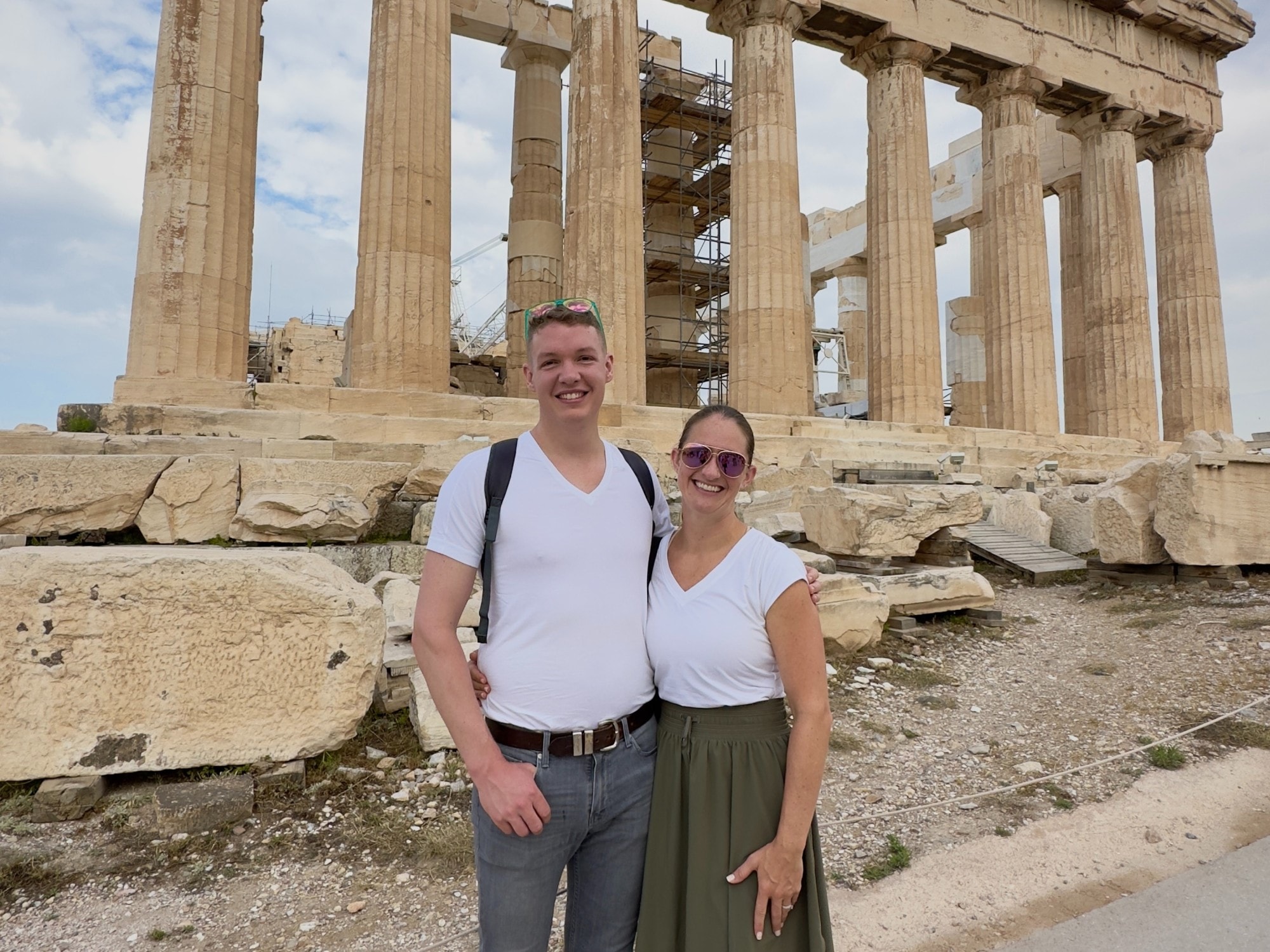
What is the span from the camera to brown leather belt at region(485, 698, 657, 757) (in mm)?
1595

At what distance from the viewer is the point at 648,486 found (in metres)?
1.88

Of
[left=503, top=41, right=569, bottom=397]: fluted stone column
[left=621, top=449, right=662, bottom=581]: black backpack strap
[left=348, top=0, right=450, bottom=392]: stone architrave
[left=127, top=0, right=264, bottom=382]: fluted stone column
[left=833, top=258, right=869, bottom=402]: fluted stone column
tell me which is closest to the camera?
[left=621, top=449, right=662, bottom=581]: black backpack strap

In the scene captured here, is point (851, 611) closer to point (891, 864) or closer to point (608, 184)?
point (891, 864)

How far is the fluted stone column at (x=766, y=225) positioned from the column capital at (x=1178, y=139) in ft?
40.7

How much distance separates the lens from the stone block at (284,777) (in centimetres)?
341

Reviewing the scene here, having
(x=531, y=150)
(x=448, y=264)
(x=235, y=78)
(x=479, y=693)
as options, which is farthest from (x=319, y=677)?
(x=531, y=150)

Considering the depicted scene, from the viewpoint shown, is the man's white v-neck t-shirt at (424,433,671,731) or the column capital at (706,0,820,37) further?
the column capital at (706,0,820,37)

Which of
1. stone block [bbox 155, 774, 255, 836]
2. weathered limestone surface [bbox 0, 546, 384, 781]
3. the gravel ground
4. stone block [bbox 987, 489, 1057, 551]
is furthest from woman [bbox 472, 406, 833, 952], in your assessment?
stone block [bbox 987, 489, 1057, 551]

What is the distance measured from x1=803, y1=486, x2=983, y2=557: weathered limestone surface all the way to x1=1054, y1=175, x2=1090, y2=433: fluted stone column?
15692 mm

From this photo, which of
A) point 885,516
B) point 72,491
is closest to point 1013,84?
point 885,516

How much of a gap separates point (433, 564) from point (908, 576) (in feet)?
20.1

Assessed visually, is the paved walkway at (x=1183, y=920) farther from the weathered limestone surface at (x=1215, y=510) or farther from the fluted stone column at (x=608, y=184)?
the fluted stone column at (x=608, y=184)

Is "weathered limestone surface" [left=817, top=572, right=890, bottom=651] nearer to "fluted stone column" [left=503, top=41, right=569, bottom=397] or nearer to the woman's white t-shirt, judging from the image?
the woman's white t-shirt

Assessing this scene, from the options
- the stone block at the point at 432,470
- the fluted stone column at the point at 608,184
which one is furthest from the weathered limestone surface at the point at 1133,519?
the fluted stone column at the point at 608,184
